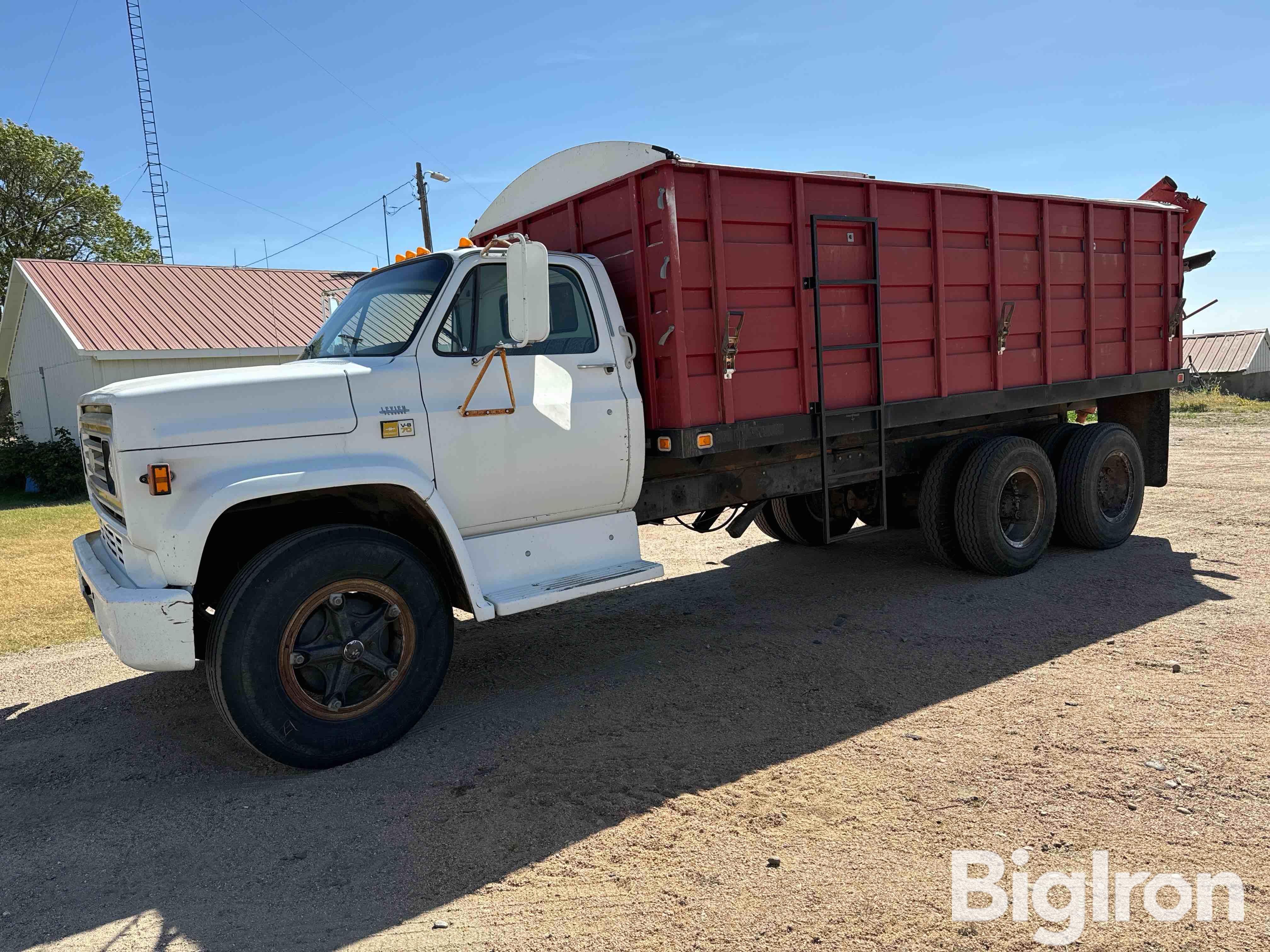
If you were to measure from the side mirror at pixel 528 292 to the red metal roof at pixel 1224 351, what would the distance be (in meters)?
36.6

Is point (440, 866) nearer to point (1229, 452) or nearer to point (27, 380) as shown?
point (1229, 452)

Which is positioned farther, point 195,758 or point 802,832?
point 195,758

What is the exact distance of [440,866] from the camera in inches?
128

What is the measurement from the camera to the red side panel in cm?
510

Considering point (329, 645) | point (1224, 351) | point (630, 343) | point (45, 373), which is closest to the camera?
point (329, 645)

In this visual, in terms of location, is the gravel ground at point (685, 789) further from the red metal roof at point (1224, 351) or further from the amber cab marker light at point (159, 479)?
the red metal roof at point (1224, 351)

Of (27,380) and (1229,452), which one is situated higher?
(27,380)

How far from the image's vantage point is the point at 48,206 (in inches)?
1248

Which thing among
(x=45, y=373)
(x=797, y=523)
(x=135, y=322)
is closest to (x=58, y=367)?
(x=45, y=373)

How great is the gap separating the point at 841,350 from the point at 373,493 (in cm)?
321

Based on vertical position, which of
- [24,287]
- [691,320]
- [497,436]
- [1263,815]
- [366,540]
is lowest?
[1263,815]

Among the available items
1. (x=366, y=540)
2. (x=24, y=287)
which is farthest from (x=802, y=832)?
(x=24, y=287)

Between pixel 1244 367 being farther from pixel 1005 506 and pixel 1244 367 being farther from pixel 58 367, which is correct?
pixel 58 367

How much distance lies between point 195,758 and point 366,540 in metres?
1.43
